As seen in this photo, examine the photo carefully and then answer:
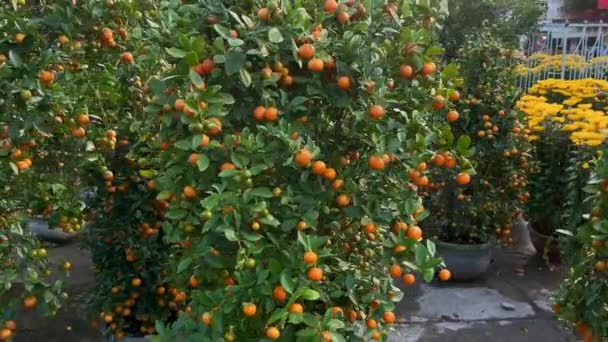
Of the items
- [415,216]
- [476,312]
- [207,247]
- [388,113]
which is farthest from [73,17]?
[476,312]

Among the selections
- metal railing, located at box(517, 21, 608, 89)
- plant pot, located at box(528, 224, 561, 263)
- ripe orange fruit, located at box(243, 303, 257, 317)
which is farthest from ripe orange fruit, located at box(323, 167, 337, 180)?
metal railing, located at box(517, 21, 608, 89)

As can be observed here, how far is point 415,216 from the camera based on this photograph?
235cm

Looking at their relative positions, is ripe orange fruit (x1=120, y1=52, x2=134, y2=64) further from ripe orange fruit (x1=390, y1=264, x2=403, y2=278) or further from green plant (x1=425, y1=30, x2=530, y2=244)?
green plant (x1=425, y1=30, x2=530, y2=244)

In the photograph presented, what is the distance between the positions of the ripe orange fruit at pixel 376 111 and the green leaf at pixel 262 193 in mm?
436

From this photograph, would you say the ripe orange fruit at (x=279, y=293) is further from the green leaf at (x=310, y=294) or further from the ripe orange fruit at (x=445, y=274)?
the ripe orange fruit at (x=445, y=274)

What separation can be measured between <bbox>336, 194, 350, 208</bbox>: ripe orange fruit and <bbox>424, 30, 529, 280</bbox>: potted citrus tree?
8.81ft

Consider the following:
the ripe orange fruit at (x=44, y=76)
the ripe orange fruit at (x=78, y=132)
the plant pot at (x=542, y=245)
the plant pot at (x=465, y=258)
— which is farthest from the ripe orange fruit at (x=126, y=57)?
the plant pot at (x=542, y=245)

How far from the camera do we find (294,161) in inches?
78.0

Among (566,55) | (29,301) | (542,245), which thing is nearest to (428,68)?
(29,301)

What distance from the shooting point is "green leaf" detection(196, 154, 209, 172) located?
1909mm

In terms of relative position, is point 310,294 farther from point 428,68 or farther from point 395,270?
point 428,68

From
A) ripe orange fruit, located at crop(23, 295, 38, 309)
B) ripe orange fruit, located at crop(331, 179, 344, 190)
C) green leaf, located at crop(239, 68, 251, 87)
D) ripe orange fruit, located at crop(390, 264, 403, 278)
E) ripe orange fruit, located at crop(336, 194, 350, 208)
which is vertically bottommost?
ripe orange fruit, located at crop(23, 295, 38, 309)

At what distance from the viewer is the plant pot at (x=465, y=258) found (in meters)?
4.77

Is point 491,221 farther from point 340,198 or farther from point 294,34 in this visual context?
point 294,34
